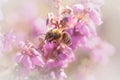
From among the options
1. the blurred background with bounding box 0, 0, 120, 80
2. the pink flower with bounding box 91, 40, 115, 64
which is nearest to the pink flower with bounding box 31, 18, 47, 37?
the blurred background with bounding box 0, 0, 120, 80

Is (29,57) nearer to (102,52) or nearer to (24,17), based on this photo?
(24,17)

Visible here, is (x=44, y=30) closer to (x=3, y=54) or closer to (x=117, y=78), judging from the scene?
(x=3, y=54)

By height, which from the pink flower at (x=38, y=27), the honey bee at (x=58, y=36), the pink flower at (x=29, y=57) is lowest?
the pink flower at (x=29, y=57)

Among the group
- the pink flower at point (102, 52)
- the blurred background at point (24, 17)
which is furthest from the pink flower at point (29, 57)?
the pink flower at point (102, 52)

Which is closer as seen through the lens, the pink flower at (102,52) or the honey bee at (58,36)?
the honey bee at (58,36)

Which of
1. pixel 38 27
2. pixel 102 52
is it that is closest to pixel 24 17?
pixel 38 27

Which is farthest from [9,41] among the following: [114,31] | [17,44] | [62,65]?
[114,31]

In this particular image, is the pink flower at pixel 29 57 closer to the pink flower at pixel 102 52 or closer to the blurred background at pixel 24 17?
the blurred background at pixel 24 17

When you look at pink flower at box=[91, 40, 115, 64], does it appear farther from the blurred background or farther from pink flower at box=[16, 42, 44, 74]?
pink flower at box=[16, 42, 44, 74]
